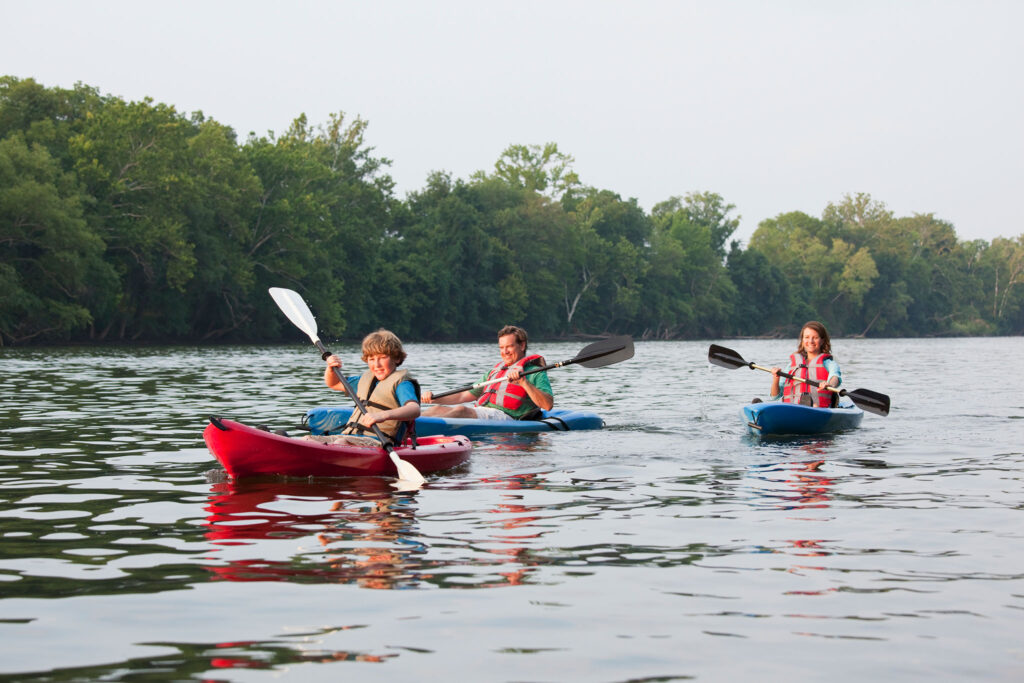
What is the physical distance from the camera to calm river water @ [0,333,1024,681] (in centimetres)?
341

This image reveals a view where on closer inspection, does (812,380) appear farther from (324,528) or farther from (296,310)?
(324,528)

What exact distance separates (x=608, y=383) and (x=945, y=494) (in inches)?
570

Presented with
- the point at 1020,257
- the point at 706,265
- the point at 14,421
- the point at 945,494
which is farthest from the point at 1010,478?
the point at 1020,257

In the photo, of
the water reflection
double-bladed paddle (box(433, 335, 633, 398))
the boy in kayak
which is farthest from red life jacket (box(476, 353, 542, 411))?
the water reflection

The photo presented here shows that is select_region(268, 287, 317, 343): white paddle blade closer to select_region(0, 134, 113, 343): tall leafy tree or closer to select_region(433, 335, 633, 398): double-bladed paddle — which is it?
select_region(433, 335, 633, 398): double-bladed paddle

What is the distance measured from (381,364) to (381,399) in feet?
0.90

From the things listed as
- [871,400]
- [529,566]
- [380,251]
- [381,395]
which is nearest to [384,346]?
[381,395]

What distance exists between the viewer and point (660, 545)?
5113 mm

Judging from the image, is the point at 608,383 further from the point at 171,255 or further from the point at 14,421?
the point at 171,255

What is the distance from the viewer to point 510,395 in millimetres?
10516

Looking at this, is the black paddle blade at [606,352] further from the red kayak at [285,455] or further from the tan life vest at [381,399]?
the red kayak at [285,455]

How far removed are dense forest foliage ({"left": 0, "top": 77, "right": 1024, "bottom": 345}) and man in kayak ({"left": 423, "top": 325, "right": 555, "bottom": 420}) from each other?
93.1 ft

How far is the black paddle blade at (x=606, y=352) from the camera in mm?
11172

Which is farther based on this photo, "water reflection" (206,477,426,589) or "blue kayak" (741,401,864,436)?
"blue kayak" (741,401,864,436)
